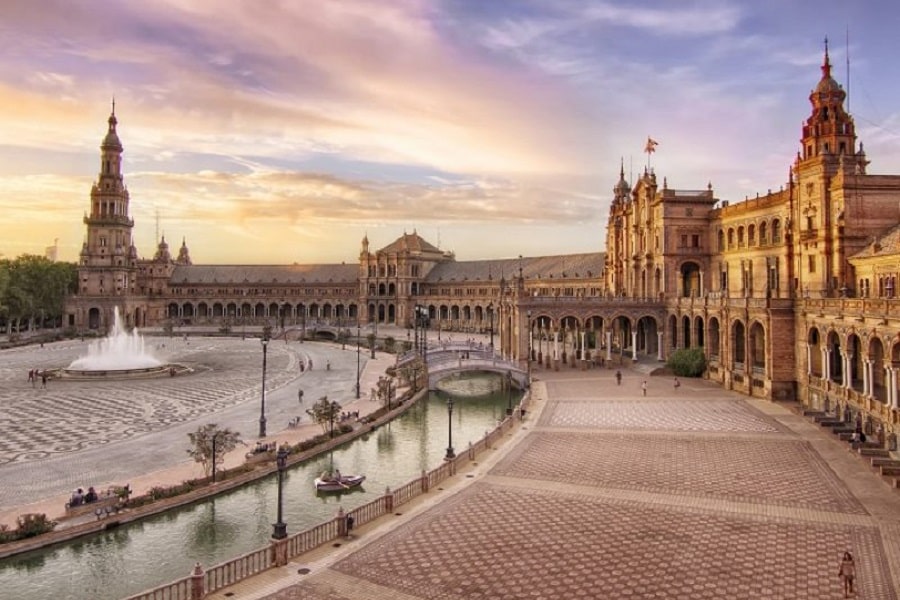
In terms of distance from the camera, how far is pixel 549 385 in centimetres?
6431

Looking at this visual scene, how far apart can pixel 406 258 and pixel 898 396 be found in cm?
11953

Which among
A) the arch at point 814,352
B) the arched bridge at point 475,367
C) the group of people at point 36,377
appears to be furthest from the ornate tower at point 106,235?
the arch at point 814,352

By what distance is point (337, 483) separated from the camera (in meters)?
35.6

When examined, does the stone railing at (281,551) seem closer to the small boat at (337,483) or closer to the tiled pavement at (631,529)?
the tiled pavement at (631,529)

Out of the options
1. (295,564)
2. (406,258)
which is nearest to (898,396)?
(295,564)

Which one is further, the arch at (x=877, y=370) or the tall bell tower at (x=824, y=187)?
the tall bell tower at (x=824, y=187)

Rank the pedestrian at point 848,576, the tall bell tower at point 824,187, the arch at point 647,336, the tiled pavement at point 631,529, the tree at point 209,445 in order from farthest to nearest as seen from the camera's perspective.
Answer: the arch at point 647,336 < the tall bell tower at point 824,187 < the tree at point 209,445 < the tiled pavement at point 631,529 < the pedestrian at point 848,576

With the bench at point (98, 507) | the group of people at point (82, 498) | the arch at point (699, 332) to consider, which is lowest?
the bench at point (98, 507)

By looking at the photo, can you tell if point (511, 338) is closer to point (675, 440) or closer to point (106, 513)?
point (675, 440)

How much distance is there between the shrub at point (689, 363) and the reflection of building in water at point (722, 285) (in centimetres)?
→ 116

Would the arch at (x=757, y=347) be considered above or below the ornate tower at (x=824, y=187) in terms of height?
below

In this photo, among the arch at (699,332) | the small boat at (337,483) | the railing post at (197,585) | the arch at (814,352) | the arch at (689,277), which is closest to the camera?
the railing post at (197,585)

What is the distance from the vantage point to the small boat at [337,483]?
116 feet

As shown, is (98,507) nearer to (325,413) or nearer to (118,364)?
(325,413)
